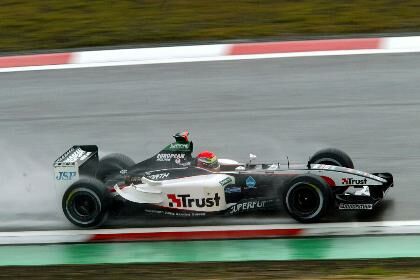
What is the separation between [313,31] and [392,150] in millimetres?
4781

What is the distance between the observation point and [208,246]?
9.06 m

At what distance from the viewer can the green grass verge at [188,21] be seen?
15820 millimetres

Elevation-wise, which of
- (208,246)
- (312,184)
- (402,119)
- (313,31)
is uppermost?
(313,31)

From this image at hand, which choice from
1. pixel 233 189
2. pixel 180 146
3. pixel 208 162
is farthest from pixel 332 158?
pixel 180 146

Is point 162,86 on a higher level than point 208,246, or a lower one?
higher

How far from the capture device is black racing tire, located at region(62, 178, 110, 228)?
955 centimetres

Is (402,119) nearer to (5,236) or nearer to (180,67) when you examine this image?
(180,67)

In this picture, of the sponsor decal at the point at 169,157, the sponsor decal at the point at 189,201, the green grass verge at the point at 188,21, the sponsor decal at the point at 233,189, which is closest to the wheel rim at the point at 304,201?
the sponsor decal at the point at 233,189

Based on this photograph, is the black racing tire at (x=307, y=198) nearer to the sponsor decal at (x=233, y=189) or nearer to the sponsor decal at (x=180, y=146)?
the sponsor decal at (x=233, y=189)

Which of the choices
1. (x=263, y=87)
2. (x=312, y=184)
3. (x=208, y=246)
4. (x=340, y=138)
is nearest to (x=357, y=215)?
(x=312, y=184)

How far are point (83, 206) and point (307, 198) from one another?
2.40m

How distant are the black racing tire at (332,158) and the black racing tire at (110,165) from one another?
213 centimetres

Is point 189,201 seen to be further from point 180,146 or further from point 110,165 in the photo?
point 110,165

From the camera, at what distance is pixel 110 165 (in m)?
10.3
